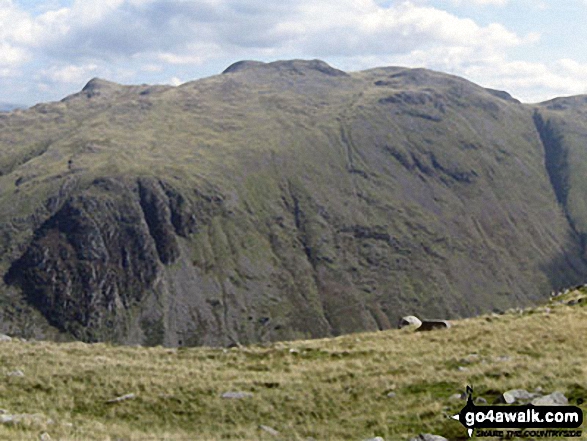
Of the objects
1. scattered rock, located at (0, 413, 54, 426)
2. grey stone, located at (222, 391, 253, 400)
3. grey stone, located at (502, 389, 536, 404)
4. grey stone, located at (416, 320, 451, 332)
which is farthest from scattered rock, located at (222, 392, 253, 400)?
grey stone, located at (416, 320, 451, 332)

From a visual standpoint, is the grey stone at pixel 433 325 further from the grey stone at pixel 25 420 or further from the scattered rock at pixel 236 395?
Answer: the grey stone at pixel 25 420

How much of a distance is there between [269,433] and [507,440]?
8.04 m

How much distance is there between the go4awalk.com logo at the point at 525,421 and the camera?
50.1ft

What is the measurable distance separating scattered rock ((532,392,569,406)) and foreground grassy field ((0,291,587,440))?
765mm

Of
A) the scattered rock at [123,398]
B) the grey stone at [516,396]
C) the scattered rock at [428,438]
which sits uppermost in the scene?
the scattered rock at [428,438]

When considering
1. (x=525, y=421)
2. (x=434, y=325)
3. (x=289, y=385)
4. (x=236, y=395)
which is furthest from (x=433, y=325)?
(x=525, y=421)

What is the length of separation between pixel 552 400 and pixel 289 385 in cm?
1160

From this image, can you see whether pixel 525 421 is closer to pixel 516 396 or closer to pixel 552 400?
pixel 552 400

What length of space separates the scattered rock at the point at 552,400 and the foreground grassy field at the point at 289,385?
0.76m

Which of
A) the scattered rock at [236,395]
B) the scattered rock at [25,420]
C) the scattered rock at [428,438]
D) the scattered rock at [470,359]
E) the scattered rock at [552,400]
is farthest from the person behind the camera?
the scattered rock at [470,359]

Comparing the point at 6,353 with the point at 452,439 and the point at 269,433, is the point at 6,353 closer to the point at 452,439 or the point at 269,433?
the point at 269,433

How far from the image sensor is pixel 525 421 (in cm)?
1594

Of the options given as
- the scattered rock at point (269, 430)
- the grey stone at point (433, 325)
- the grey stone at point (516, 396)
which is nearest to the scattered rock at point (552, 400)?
the grey stone at point (516, 396)

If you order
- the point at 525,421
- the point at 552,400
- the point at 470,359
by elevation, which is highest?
the point at 525,421
